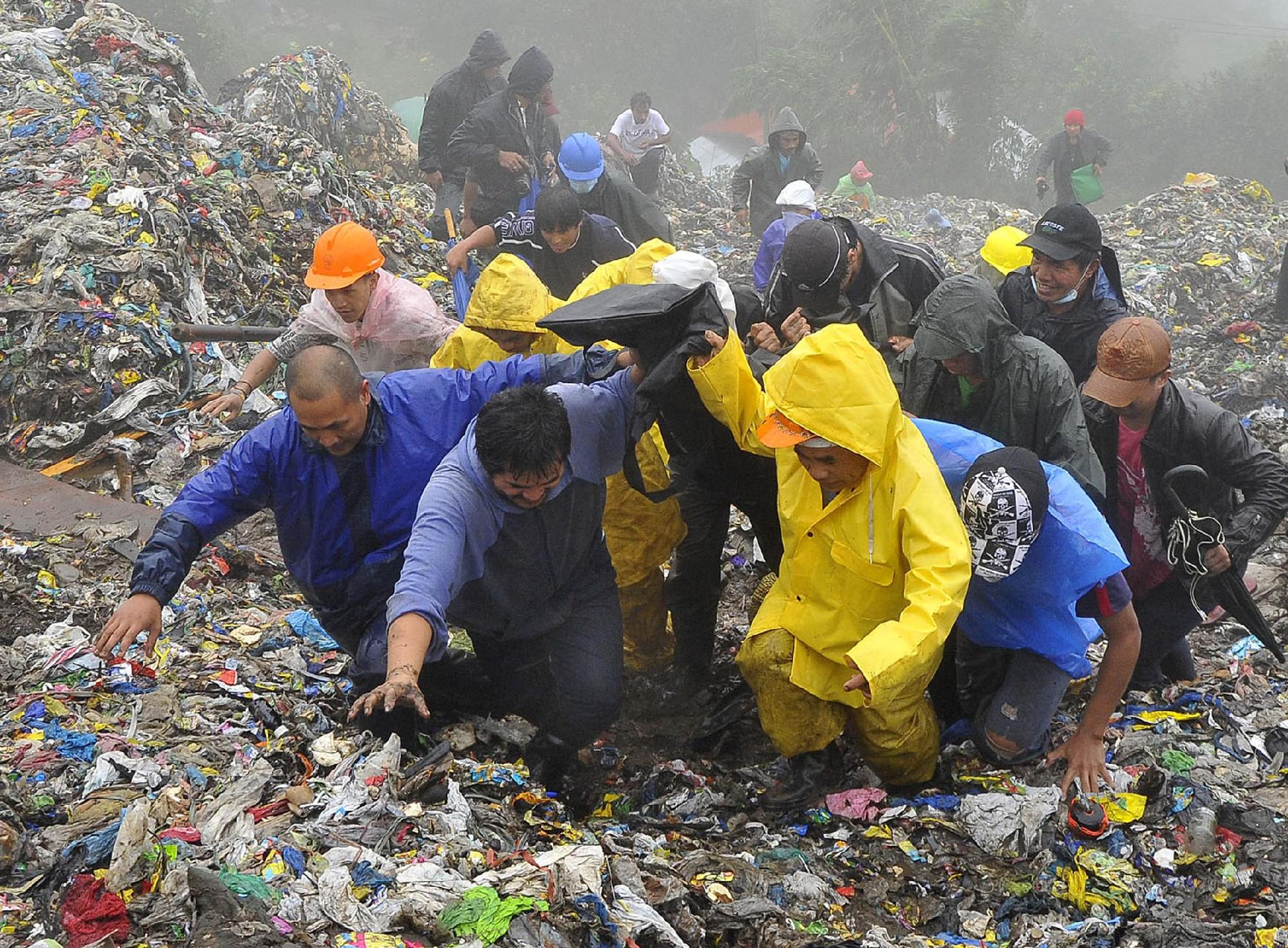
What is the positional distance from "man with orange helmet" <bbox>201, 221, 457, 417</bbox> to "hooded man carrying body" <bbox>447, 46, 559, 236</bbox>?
3.08 meters

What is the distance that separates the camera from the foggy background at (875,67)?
27.0 meters

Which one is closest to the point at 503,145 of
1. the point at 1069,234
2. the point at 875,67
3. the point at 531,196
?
the point at 531,196

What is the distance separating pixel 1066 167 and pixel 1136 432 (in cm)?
1229

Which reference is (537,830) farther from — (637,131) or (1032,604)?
(637,131)

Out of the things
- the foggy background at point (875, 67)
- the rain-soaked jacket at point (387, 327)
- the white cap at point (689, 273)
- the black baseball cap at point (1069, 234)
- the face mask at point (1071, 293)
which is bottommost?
the rain-soaked jacket at point (387, 327)

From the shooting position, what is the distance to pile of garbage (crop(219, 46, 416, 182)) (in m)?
12.8

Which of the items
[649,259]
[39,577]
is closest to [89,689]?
[39,577]

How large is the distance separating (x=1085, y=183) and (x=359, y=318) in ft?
43.0

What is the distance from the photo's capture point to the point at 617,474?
14.7ft

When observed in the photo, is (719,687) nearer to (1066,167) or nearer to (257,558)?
(257,558)

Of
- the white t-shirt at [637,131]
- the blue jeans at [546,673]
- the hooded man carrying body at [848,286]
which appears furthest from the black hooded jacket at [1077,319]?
the white t-shirt at [637,131]

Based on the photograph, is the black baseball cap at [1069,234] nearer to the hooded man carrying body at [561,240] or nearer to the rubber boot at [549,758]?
the hooded man carrying body at [561,240]

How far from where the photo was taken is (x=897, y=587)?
3461mm

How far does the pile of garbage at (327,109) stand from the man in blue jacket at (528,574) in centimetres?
1042
